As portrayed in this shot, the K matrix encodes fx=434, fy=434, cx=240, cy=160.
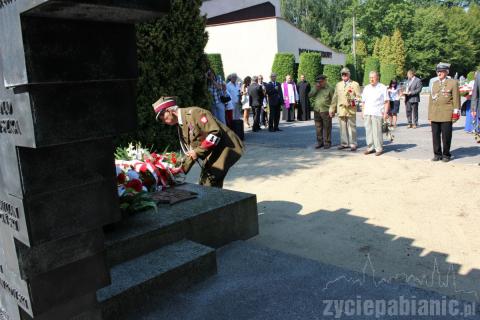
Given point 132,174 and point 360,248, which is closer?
point 132,174

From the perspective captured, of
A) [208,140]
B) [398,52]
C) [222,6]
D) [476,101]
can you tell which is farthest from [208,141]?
[398,52]

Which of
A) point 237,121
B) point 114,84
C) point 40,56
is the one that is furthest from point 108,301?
point 237,121

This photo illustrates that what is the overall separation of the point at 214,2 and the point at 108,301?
2954cm

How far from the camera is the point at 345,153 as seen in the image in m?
10.4

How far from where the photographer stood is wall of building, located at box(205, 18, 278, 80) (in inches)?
987

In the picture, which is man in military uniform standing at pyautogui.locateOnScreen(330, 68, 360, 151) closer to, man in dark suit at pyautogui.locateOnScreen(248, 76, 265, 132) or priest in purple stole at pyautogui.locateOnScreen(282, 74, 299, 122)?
man in dark suit at pyautogui.locateOnScreen(248, 76, 265, 132)

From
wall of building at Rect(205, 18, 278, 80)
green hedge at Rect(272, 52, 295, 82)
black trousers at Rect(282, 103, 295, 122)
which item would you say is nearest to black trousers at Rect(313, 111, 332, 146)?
black trousers at Rect(282, 103, 295, 122)

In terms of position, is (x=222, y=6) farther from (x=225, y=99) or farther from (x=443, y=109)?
(x=443, y=109)

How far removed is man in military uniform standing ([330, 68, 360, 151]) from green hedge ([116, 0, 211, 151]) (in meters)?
3.41

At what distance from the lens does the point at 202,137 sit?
501 centimetres

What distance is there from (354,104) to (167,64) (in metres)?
4.54

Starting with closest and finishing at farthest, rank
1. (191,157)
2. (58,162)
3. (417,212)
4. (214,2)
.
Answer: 1. (58,162)
2. (191,157)
3. (417,212)
4. (214,2)

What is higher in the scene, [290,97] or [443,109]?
[290,97]

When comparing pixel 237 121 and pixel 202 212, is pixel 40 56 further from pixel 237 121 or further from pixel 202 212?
Result: pixel 237 121
